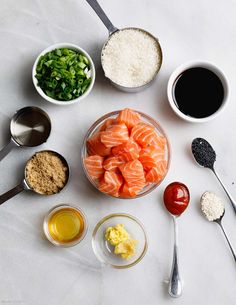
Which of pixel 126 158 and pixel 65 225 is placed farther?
pixel 65 225

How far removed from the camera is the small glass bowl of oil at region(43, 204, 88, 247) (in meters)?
2.29

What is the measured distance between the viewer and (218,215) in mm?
2305

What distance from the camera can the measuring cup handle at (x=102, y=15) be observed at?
230cm

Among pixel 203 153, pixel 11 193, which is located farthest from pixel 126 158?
pixel 11 193

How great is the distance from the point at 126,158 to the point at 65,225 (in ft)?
1.45

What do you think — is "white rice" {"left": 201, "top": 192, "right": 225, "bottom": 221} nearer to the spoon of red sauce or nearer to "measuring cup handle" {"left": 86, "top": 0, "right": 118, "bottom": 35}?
the spoon of red sauce

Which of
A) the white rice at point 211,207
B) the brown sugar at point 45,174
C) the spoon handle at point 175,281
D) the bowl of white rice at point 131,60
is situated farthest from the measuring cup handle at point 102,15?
the spoon handle at point 175,281

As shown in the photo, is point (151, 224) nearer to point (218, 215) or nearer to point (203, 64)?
point (218, 215)

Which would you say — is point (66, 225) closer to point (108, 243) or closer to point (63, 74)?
point (108, 243)

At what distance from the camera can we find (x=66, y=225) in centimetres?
232

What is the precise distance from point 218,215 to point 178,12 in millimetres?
960

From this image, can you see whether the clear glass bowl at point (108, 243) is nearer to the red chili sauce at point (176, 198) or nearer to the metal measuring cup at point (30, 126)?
the red chili sauce at point (176, 198)

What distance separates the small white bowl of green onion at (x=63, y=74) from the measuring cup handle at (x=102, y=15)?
15 cm

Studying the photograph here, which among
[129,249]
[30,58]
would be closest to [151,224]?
[129,249]
